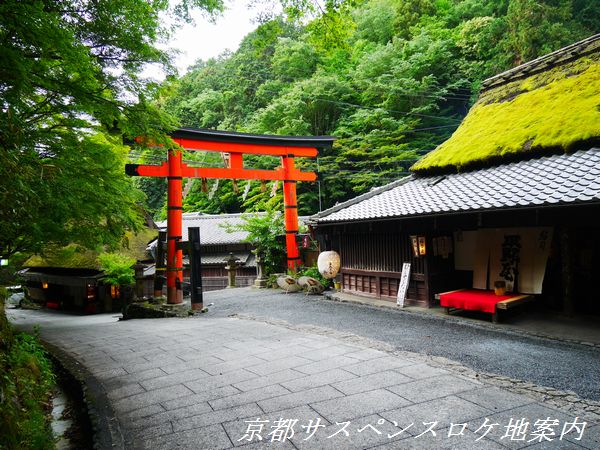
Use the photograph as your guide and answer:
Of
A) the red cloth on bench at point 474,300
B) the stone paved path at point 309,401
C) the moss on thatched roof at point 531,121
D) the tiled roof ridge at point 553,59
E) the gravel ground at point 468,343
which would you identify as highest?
the tiled roof ridge at point 553,59

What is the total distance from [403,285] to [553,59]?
7824mm

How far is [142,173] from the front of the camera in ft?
37.6

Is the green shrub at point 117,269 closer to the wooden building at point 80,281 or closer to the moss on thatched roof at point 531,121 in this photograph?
the wooden building at point 80,281

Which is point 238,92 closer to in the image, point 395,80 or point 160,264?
point 395,80

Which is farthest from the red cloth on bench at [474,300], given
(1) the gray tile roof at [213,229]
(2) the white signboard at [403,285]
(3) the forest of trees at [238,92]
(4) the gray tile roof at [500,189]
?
(1) the gray tile roof at [213,229]

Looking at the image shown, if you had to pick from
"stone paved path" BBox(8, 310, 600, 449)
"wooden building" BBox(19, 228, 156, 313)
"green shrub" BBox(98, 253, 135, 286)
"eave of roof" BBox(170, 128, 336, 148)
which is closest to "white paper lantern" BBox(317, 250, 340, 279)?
"eave of roof" BBox(170, 128, 336, 148)

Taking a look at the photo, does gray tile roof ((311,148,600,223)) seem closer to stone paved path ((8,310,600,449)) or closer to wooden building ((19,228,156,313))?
stone paved path ((8,310,600,449))

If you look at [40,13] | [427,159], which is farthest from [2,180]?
[427,159]

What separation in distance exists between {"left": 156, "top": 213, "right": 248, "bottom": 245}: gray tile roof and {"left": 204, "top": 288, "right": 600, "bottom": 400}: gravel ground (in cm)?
1301

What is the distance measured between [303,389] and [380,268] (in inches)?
262

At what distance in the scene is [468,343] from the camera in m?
5.95

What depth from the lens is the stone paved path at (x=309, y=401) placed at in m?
2.98

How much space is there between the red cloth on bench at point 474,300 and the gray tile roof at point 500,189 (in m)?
1.90

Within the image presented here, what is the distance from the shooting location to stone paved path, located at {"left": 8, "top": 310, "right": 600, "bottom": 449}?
9.77 feet
